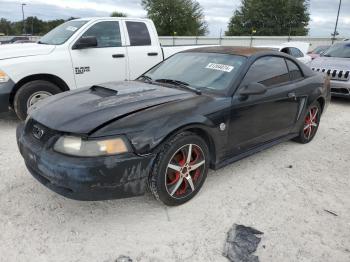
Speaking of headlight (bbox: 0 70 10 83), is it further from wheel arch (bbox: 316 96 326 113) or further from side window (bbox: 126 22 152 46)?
wheel arch (bbox: 316 96 326 113)

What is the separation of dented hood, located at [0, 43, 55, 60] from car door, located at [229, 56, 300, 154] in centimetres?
355

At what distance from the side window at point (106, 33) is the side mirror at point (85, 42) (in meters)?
0.27

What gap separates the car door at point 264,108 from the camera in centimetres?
351

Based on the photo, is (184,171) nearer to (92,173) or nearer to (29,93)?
(92,173)

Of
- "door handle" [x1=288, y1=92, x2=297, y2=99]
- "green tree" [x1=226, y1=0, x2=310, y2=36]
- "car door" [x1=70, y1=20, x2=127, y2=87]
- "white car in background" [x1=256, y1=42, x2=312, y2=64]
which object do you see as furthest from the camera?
"green tree" [x1=226, y1=0, x2=310, y2=36]

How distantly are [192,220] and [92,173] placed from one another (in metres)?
1.03

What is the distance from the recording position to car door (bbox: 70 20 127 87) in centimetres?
568

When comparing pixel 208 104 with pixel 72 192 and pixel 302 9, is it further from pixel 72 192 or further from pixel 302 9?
pixel 302 9

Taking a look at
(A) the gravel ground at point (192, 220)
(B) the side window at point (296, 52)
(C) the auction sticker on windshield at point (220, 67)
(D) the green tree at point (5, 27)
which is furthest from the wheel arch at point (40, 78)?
(D) the green tree at point (5, 27)

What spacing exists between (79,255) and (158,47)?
199 inches

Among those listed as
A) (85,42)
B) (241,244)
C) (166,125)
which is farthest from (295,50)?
(241,244)

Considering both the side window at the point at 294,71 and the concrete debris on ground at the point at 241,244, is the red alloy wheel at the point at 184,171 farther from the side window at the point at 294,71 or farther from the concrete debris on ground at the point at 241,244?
the side window at the point at 294,71

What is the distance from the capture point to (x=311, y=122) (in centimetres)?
498

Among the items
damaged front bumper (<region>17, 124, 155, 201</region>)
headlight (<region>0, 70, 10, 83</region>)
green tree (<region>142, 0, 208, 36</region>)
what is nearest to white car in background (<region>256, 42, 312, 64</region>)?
headlight (<region>0, 70, 10, 83</region>)
